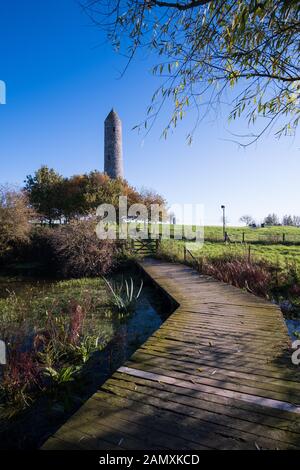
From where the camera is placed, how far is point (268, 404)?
3.03 meters

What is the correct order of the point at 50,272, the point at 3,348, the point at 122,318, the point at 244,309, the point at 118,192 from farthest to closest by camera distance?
1. the point at 118,192
2. the point at 50,272
3. the point at 122,318
4. the point at 244,309
5. the point at 3,348

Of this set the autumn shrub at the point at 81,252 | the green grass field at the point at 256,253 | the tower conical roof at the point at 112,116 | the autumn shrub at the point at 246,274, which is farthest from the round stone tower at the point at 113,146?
the autumn shrub at the point at 246,274

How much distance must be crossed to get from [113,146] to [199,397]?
44486 mm

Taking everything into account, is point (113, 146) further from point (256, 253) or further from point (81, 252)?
point (256, 253)

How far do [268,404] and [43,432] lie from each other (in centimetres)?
279

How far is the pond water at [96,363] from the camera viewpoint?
362 centimetres

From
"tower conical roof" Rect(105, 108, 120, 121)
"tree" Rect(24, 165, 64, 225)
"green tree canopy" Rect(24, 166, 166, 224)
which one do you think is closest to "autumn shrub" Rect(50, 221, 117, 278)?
"green tree canopy" Rect(24, 166, 166, 224)

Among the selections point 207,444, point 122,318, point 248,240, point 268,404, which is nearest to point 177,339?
point 268,404

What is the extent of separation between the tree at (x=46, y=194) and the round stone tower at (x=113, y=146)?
1108 centimetres

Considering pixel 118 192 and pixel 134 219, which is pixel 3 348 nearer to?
pixel 118 192

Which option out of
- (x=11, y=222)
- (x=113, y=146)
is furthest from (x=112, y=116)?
(x=11, y=222)

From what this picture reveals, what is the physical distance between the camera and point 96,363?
5371 millimetres

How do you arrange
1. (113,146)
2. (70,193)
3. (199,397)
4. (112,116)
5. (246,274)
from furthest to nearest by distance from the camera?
(112,116), (113,146), (70,193), (246,274), (199,397)

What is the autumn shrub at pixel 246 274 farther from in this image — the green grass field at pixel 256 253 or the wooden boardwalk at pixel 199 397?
the wooden boardwalk at pixel 199 397
